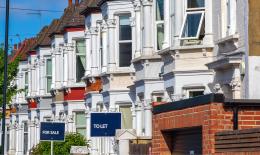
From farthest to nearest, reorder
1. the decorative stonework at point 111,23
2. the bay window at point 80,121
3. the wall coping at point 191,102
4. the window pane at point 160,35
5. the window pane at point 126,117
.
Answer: the bay window at point 80,121 → the decorative stonework at point 111,23 → the window pane at point 126,117 → the window pane at point 160,35 → the wall coping at point 191,102

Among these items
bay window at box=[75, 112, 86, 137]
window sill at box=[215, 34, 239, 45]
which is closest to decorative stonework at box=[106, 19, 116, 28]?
bay window at box=[75, 112, 86, 137]

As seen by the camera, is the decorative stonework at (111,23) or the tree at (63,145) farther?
the tree at (63,145)

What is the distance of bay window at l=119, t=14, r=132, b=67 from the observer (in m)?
33.4

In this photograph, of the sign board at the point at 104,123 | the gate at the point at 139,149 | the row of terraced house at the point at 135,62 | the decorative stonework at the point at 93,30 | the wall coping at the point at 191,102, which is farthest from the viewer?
the decorative stonework at the point at 93,30

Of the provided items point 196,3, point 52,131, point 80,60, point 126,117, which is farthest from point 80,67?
point 196,3

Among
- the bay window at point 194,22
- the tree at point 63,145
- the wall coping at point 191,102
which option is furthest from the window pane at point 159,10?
the wall coping at point 191,102

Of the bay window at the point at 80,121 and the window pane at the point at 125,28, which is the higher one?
the window pane at the point at 125,28

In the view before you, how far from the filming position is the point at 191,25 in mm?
23734

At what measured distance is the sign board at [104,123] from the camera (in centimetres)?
1941

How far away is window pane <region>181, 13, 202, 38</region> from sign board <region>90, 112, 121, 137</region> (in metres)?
4.72

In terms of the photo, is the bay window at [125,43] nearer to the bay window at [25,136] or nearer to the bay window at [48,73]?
the bay window at [48,73]

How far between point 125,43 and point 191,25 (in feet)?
32.4

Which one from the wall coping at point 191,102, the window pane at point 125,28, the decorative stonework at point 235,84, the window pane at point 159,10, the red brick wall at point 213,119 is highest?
the window pane at point 125,28

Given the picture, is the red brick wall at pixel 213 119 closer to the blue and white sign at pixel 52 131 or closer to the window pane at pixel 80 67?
the blue and white sign at pixel 52 131
